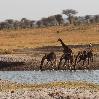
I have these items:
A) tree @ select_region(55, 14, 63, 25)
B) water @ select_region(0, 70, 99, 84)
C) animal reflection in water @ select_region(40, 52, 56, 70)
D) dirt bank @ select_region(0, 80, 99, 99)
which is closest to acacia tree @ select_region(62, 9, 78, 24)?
tree @ select_region(55, 14, 63, 25)

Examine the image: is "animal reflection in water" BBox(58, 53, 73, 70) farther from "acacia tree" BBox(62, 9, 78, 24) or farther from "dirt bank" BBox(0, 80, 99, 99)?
"acacia tree" BBox(62, 9, 78, 24)

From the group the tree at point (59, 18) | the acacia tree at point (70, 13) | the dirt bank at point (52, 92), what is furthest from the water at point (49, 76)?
the acacia tree at point (70, 13)

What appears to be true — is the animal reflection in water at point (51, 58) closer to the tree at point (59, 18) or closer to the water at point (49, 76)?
the water at point (49, 76)

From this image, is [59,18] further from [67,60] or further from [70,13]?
[67,60]

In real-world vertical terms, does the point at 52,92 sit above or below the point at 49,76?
above

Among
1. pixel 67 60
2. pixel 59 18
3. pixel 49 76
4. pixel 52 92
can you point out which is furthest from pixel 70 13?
pixel 52 92

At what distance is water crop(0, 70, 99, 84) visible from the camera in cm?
3122

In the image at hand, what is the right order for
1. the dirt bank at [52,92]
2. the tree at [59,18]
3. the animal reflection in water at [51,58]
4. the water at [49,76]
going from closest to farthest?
1. the dirt bank at [52,92]
2. the water at [49,76]
3. the animal reflection in water at [51,58]
4. the tree at [59,18]

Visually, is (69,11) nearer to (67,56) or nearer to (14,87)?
(67,56)

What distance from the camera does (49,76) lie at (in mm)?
33688

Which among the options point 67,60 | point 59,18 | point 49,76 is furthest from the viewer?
point 59,18

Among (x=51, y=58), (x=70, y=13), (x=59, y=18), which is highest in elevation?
(x=70, y=13)

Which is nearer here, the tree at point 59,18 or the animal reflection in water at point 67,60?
the animal reflection in water at point 67,60

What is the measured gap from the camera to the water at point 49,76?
31.2m
